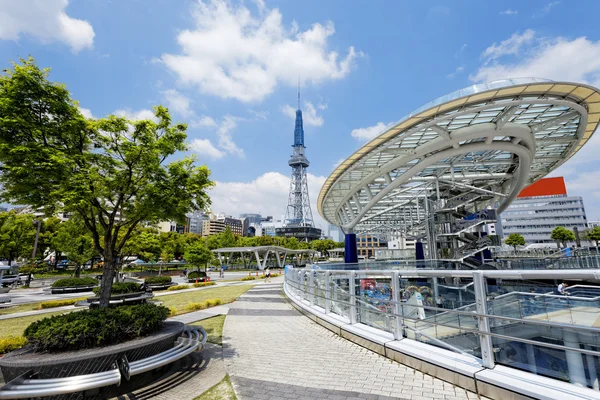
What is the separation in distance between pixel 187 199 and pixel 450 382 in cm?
664

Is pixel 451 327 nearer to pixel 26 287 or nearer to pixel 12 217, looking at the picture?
pixel 26 287

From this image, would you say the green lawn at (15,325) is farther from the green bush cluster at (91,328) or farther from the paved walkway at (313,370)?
the paved walkway at (313,370)

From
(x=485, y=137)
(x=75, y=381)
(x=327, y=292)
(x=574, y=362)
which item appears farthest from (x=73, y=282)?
Result: (x=485, y=137)

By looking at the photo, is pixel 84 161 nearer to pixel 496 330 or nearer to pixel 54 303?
pixel 496 330

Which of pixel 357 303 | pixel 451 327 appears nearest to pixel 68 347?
pixel 357 303

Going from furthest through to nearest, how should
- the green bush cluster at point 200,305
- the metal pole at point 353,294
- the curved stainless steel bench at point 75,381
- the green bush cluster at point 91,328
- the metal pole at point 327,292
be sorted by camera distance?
the green bush cluster at point 200,305, the metal pole at point 327,292, the metal pole at point 353,294, the green bush cluster at point 91,328, the curved stainless steel bench at point 75,381

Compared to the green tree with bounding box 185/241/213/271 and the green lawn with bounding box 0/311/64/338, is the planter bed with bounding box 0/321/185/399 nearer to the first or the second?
the green lawn with bounding box 0/311/64/338

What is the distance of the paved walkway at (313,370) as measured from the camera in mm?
4445

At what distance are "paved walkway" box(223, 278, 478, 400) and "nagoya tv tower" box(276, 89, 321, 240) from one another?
111577 millimetres

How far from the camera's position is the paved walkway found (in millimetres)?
4445

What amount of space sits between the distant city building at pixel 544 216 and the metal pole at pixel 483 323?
10388 cm

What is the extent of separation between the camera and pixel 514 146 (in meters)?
21.5

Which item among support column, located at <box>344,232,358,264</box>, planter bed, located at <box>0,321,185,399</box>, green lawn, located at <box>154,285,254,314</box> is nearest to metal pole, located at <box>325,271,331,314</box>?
planter bed, located at <box>0,321,185,399</box>

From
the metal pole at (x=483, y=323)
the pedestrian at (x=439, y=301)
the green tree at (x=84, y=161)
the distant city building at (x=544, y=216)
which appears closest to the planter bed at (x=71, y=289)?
the green tree at (x=84, y=161)
